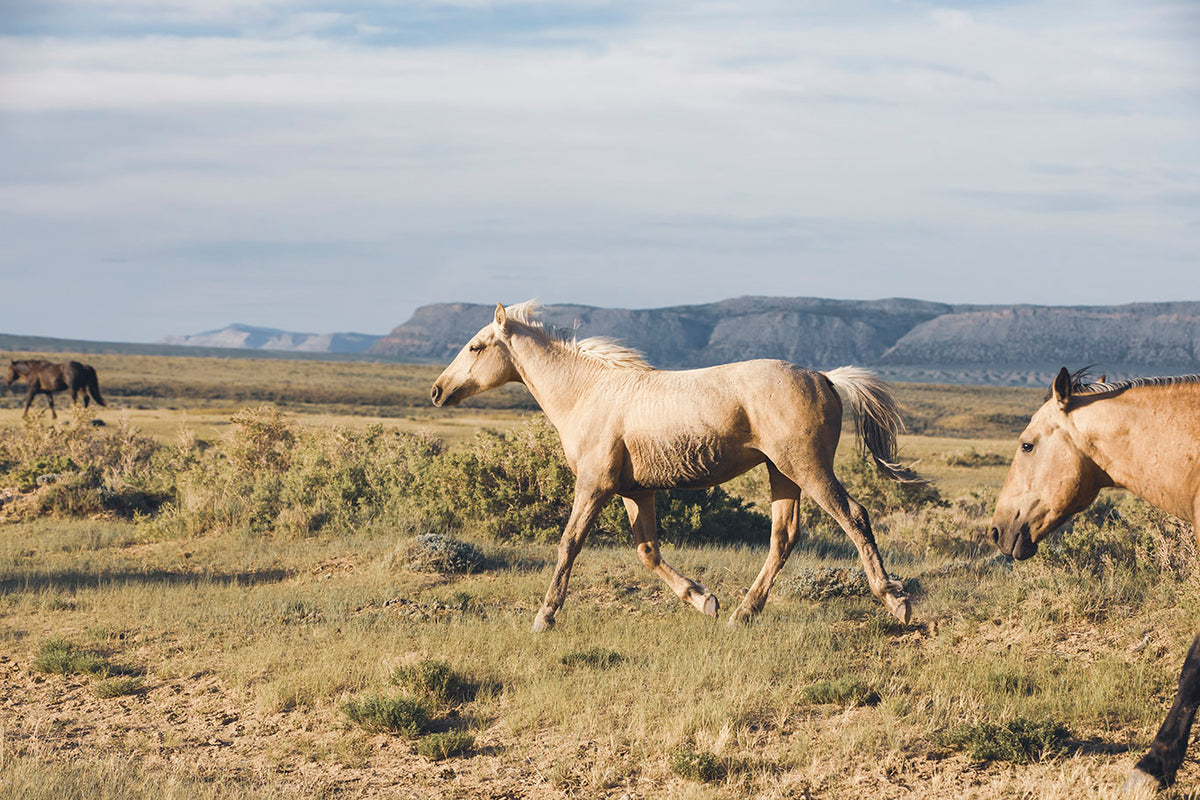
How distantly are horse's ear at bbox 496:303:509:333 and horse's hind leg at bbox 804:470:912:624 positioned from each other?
3.05 metres

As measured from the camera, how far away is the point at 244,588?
34.9ft

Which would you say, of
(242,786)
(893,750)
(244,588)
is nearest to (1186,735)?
(893,750)

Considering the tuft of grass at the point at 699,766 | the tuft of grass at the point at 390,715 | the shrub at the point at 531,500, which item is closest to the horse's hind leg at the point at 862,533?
the tuft of grass at the point at 699,766

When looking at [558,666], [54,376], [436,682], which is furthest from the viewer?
[54,376]

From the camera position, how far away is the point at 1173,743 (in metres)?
4.80

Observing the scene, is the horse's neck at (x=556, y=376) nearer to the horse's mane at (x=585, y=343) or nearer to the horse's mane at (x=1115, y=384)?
the horse's mane at (x=585, y=343)

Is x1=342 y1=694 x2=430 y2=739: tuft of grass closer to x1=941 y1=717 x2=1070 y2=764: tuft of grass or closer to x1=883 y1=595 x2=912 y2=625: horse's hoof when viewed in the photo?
x1=941 y1=717 x2=1070 y2=764: tuft of grass

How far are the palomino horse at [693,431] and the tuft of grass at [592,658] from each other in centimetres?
78

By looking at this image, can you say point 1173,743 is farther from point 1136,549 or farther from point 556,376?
point 556,376

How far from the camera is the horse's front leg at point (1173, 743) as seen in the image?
477cm

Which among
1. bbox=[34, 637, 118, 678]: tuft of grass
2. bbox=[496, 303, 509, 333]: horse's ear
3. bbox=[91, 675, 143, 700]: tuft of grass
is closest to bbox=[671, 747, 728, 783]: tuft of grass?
bbox=[91, 675, 143, 700]: tuft of grass

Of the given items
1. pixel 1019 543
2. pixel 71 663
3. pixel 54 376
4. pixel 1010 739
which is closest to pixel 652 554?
pixel 1019 543

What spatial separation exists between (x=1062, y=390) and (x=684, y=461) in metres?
3.05

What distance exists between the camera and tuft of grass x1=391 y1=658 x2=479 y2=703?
6.73m
